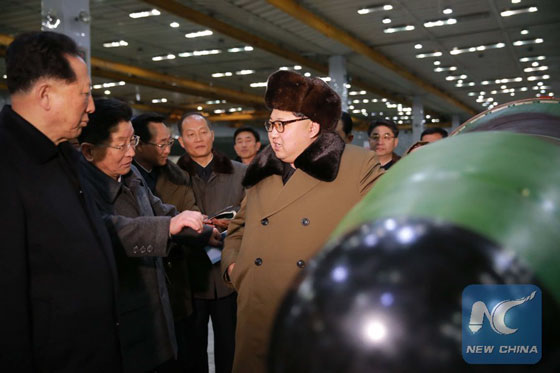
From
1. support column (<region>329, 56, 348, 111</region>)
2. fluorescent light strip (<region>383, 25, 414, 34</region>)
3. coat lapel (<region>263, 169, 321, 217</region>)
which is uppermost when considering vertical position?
fluorescent light strip (<region>383, 25, 414, 34</region>)

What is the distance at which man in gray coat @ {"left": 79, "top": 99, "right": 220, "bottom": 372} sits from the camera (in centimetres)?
225

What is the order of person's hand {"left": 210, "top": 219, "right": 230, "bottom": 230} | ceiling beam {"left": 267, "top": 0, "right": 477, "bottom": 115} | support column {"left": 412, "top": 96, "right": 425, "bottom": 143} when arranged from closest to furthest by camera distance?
person's hand {"left": 210, "top": 219, "right": 230, "bottom": 230}
ceiling beam {"left": 267, "top": 0, "right": 477, "bottom": 115}
support column {"left": 412, "top": 96, "right": 425, "bottom": 143}

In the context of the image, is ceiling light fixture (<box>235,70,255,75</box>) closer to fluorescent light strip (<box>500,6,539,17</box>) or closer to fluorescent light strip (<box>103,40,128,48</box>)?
fluorescent light strip (<box>103,40,128,48</box>)

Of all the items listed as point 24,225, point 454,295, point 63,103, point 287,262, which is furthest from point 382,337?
point 287,262

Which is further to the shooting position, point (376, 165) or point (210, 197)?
point (210, 197)

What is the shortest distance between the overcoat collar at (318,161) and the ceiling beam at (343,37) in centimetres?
753

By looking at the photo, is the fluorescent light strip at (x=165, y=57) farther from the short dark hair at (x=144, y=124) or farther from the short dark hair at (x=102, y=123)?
the short dark hair at (x=102, y=123)

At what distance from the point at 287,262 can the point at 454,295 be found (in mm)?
1681

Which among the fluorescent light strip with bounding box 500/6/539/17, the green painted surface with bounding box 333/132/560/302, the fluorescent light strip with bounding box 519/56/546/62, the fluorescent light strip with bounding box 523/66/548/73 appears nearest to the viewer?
the green painted surface with bounding box 333/132/560/302

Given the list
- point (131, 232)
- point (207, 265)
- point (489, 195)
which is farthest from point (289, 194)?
point (489, 195)

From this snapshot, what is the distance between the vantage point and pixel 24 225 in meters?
Answer: 1.55

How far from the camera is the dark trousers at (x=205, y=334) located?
138 inches

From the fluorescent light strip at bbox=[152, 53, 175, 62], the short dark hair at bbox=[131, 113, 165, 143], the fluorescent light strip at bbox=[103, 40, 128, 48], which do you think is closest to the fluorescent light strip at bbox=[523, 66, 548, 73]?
the fluorescent light strip at bbox=[152, 53, 175, 62]

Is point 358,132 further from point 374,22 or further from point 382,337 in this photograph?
point 382,337
